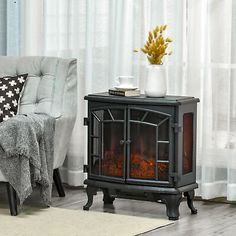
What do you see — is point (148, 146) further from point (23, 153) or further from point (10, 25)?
point (10, 25)

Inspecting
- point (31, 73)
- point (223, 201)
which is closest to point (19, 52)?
point (31, 73)

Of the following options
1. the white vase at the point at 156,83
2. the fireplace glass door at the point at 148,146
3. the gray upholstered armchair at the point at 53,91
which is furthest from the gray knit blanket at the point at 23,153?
the white vase at the point at 156,83

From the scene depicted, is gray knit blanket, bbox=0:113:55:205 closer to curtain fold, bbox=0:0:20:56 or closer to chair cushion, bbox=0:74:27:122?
chair cushion, bbox=0:74:27:122

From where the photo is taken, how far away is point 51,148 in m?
4.10

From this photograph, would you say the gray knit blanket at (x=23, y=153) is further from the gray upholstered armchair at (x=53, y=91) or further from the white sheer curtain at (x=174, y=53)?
the white sheer curtain at (x=174, y=53)

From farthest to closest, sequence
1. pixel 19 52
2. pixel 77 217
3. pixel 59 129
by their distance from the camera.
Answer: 1. pixel 19 52
2. pixel 59 129
3. pixel 77 217

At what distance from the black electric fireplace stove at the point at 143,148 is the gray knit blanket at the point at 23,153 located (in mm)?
301

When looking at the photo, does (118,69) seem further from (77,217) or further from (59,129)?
(77,217)

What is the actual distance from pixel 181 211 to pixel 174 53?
1.00m

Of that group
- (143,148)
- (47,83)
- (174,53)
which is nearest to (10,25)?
(47,83)

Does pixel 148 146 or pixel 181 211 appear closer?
pixel 148 146

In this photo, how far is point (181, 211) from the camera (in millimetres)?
4094

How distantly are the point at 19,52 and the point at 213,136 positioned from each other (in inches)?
60.9

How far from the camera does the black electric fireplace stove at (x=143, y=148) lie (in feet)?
12.7
